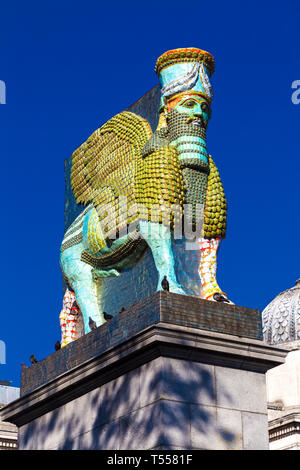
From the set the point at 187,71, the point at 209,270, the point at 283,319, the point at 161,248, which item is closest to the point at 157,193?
the point at 161,248

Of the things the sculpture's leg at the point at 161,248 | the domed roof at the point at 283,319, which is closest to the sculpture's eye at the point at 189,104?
the sculpture's leg at the point at 161,248

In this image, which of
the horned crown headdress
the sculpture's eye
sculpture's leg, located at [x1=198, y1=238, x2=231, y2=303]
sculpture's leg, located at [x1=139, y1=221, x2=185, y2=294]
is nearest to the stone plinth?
sculpture's leg, located at [x1=198, y1=238, x2=231, y2=303]

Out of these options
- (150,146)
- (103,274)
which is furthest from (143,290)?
(150,146)

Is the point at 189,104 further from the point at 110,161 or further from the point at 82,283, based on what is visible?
the point at 82,283

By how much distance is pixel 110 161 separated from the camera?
68.3 ft

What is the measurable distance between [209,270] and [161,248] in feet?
3.29

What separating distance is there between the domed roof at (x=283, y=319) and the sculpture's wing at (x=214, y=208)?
27.2m

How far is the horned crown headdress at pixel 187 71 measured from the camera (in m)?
19.4

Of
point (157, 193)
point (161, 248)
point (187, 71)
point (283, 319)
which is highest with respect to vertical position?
point (283, 319)

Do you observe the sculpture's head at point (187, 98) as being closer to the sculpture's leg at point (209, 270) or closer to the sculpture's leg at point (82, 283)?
the sculpture's leg at point (209, 270)

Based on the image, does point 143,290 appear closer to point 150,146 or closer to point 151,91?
point 150,146

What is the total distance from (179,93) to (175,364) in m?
5.97

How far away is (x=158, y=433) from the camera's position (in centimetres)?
1566
